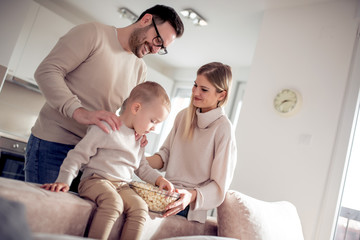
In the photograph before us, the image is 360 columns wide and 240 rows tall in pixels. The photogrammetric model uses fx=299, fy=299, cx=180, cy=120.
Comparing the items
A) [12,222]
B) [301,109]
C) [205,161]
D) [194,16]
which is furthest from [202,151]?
[194,16]

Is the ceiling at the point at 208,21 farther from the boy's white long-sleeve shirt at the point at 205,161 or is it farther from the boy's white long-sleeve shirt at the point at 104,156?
the boy's white long-sleeve shirt at the point at 104,156

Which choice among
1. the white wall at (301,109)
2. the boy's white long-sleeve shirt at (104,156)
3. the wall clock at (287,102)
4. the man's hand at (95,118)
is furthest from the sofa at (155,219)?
the wall clock at (287,102)

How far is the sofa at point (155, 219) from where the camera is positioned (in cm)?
80

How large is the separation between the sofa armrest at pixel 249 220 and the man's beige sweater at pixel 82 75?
2.37ft

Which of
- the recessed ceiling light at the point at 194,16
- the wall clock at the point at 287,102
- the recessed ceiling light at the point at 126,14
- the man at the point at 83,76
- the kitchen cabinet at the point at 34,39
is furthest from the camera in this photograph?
the recessed ceiling light at the point at 126,14

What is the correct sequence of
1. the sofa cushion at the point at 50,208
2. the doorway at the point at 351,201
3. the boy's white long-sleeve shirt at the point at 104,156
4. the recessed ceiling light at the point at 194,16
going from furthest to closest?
the recessed ceiling light at the point at 194,16 < the doorway at the point at 351,201 < the boy's white long-sleeve shirt at the point at 104,156 < the sofa cushion at the point at 50,208

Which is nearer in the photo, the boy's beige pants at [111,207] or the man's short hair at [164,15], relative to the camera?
the boy's beige pants at [111,207]

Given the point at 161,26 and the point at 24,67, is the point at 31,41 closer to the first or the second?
the point at 24,67

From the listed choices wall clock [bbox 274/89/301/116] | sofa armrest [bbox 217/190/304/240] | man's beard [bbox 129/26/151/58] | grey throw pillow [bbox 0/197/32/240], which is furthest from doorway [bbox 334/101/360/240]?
grey throw pillow [bbox 0/197/32/240]

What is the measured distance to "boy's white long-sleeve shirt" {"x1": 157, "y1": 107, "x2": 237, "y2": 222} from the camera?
1.30 m

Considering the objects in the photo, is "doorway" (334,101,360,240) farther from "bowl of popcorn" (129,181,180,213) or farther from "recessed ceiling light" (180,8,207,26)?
"recessed ceiling light" (180,8,207,26)

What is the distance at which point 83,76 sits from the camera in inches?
52.7

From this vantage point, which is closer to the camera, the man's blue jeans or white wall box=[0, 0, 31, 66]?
the man's blue jeans

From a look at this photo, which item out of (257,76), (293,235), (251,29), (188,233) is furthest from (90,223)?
(251,29)
